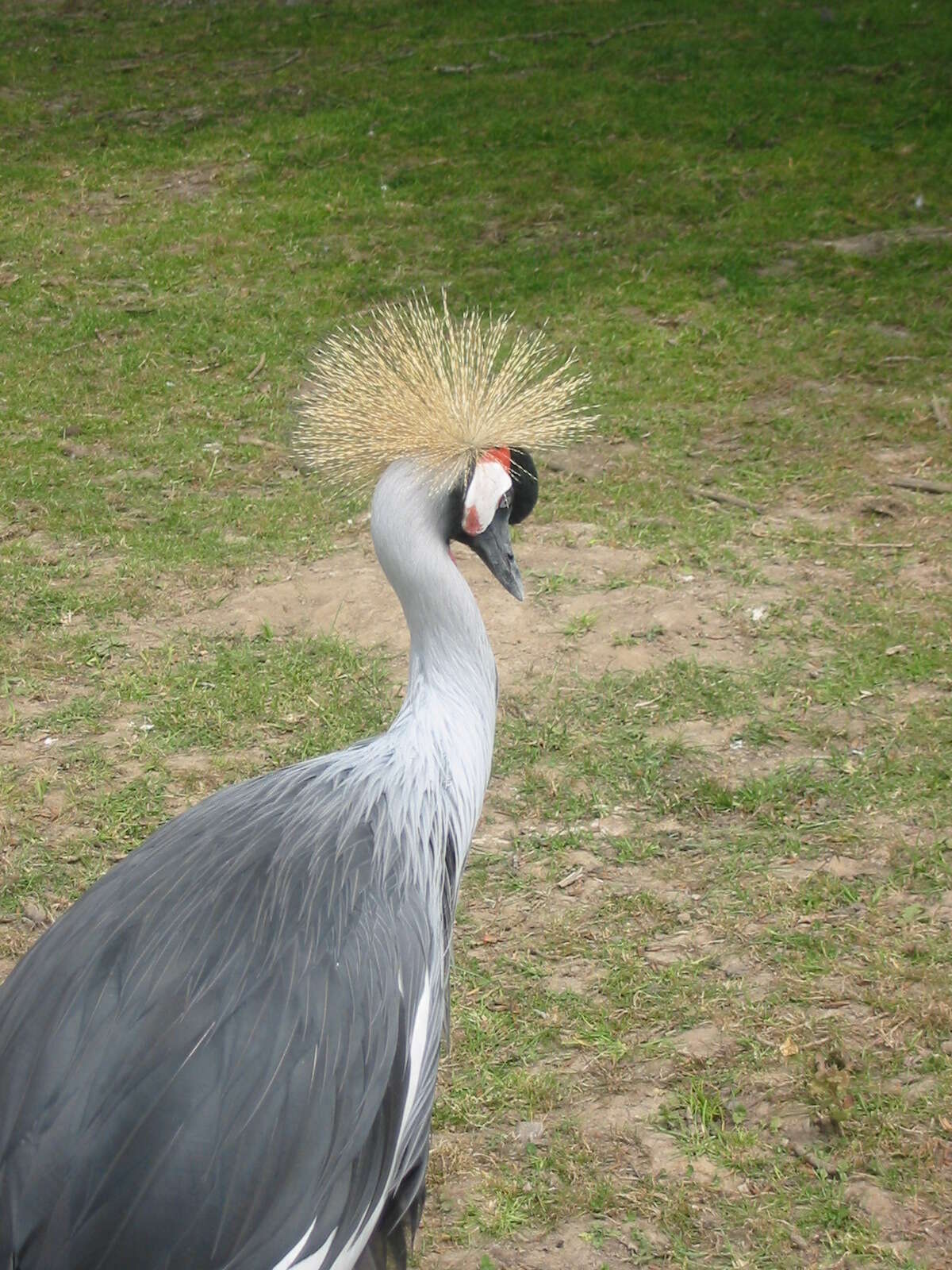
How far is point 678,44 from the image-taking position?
7.67 meters

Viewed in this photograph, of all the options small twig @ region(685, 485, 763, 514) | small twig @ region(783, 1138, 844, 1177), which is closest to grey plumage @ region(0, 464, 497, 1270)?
small twig @ region(783, 1138, 844, 1177)

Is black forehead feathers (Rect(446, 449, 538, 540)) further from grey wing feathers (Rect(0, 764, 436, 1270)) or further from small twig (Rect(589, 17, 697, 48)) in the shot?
small twig (Rect(589, 17, 697, 48))

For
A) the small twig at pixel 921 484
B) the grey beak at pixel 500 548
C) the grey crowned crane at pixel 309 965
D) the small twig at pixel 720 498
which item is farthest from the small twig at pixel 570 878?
the small twig at pixel 921 484

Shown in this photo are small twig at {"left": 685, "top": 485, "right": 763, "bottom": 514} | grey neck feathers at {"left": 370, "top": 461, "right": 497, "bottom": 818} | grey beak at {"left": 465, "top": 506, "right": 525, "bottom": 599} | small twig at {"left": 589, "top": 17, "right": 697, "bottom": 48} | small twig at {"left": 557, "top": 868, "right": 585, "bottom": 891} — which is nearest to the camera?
grey neck feathers at {"left": 370, "top": 461, "right": 497, "bottom": 818}

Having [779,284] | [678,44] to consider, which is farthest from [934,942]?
[678,44]

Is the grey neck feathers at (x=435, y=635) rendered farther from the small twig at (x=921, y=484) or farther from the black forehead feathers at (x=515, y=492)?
the small twig at (x=921, y=484)

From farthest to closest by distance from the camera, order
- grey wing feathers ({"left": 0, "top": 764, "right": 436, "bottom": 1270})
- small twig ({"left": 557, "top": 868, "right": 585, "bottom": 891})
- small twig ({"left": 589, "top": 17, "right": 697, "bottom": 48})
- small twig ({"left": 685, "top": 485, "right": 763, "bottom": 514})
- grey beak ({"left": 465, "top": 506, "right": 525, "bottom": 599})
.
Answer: small twig ({"left": 589, "top": 17, "right": 697, "bottom": 48}), small twig ({"left": 685, "top": 485, "right": 763, "bottom": 514}), small twig ({"left": 557, "top": 868, "right": 585, "bottom": 891}), grey beak ({"left": 465, "top": 506, "right": 525, "bottom": 599}), grey wing feathers ({"left": 0, "top": 764, "right": 436, "bottom": 1270})

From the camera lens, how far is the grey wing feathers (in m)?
1.47

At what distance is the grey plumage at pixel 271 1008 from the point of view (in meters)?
1.48

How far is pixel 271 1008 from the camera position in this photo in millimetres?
1637

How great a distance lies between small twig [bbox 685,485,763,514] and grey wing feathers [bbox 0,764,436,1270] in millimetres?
2450

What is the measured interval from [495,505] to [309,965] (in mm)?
731

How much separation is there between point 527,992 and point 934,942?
0.76 meters

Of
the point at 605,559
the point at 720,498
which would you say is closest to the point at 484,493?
the point at 605,559
